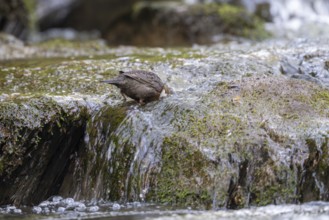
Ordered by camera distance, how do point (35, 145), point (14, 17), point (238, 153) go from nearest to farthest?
point (238, 153)
point (35, 145)
point (14, 17)

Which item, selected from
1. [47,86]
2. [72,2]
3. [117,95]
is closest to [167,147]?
[117,95]

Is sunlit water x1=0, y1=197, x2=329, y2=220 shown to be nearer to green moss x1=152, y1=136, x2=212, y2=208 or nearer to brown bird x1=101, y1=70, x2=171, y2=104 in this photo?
green moss x1=152, y1=136, x2=212, y2=208

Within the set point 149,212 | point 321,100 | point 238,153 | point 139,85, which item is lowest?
point 149,212

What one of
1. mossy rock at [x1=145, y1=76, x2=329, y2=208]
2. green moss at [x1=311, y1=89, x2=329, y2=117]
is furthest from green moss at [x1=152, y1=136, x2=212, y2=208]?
green moss at [x1=311, y1=89, x2=329, y2=117]

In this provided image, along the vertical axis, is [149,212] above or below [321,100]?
below

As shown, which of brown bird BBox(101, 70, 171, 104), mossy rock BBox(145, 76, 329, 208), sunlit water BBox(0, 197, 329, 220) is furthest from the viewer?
brown bird BBox(101, 70, 171, 104)

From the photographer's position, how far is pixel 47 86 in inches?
264

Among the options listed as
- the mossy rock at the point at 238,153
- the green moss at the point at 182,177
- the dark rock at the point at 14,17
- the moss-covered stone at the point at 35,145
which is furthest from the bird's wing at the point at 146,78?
the dark rock at the point at 14,17

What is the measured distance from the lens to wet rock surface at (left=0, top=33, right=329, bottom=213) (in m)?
5.07

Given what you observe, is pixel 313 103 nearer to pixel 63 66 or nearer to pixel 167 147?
pixel 167 147

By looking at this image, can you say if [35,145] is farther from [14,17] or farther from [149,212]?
[14,17]

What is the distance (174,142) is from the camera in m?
5.34

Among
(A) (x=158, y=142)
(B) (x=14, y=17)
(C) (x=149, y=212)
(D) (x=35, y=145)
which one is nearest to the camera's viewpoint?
(C) (x=149, y=212)

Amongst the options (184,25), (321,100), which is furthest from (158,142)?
(184,25)
